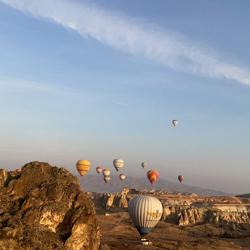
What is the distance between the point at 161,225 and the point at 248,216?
41.9 meters

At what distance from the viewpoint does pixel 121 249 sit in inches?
2280

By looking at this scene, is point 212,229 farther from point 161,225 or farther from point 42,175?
point 42,175

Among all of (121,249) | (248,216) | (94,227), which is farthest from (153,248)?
(248,216)

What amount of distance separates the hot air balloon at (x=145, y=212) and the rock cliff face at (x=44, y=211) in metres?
27.2

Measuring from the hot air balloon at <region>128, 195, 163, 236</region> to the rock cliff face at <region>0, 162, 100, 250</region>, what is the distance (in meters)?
27.2

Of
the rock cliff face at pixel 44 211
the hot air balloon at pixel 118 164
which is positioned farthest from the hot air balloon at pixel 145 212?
the hot air balloon at pixel 118 164

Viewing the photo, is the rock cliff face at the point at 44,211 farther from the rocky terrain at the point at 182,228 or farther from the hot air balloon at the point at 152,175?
the hot air balloon at the point at 152,175

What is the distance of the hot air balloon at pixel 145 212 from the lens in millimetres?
66438

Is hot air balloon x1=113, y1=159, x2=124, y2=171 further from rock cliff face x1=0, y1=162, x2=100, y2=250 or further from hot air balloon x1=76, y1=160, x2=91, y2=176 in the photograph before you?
rock cliff face x1=0, y1=162, x2=100, y2=250

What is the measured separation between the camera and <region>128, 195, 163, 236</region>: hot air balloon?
66.4 meters

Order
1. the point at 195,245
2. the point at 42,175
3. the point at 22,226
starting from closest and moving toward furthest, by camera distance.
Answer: the point at 22,226, the point at 42,175, the point at 195,245

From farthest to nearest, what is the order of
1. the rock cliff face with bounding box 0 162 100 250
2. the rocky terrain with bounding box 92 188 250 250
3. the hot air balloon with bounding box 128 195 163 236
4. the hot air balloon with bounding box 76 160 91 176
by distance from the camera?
the hot air balloon with bounding box 76 160 91 176 → the rocky terrain with bounding box 92 188 250 250 → the hot air balloon with bounding box 128 195 163 236 → the rock cliff face with bounding box 0 162 100 250

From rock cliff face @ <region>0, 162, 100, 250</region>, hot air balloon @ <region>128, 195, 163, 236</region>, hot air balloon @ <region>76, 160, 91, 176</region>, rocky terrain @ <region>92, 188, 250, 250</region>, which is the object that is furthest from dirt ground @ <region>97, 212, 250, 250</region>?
rock cliff face @ <region>0, 162, 100, 250</region>

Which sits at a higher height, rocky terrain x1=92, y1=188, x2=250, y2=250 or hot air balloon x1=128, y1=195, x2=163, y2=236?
hot air balloon x1=128, y1=195, x2=163, y2=236
